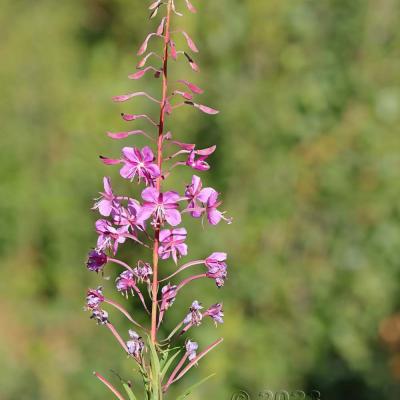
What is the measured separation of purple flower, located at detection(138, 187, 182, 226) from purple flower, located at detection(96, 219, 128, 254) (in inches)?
2.9

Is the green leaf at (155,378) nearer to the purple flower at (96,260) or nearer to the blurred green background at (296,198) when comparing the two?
the purple flower at (96,260)

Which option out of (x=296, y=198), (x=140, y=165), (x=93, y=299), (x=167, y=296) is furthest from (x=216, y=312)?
(x=296, y=198)

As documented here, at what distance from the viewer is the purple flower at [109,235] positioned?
2209 mm

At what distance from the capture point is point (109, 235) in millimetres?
2219

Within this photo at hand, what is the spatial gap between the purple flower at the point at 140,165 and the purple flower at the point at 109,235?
149 millimetres

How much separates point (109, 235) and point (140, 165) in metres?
0.21

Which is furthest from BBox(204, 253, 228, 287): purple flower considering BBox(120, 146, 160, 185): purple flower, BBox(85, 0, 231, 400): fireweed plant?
BBox(120, 146, 160, 185): purple flower

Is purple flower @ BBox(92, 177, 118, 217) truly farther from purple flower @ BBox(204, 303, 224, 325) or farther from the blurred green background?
the blurred green background

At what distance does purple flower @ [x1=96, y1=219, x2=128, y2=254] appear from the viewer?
7.25 feet

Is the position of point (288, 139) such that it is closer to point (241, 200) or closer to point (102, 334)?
point (241, 200)

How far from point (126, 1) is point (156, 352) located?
8030 mm

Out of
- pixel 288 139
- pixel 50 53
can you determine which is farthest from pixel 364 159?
pixel 50 53

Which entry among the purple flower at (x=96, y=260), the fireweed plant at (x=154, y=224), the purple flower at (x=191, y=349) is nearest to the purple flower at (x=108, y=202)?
the fireweed plant at (x=154, y=224)

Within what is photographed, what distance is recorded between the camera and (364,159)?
8.66 meters
